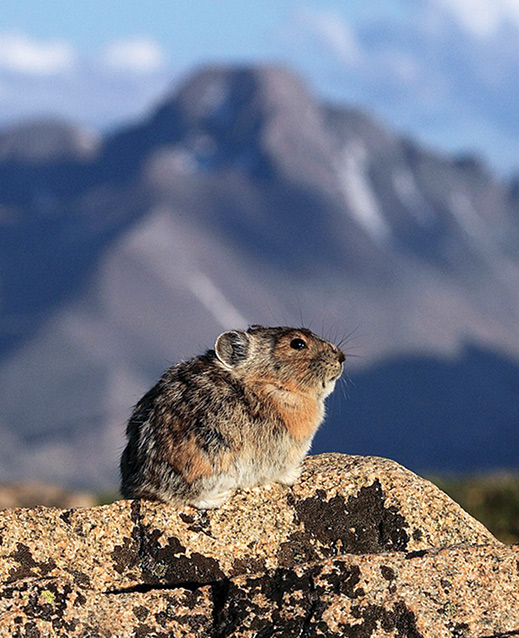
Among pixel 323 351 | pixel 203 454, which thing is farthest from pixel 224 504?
pixel 323 351

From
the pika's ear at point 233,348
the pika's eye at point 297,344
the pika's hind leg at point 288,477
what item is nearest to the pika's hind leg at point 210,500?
the pika's hind leg at point 288,477

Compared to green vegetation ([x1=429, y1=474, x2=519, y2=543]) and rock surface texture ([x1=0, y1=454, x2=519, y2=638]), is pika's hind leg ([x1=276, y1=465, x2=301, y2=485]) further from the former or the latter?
green vegetation ([x1=429, y1=474, x2=519, y2=543])

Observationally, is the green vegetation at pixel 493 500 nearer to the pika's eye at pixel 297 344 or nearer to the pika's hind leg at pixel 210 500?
the pika's eye at pixel 297 344

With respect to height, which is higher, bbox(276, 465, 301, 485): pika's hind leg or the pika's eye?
the pika's eye

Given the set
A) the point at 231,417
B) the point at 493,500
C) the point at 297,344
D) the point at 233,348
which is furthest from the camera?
the point at 493,500

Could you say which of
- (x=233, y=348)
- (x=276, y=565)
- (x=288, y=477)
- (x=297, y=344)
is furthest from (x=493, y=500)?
(x=276, y=565)

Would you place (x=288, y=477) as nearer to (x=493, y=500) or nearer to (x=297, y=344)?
(x=297, y=344)

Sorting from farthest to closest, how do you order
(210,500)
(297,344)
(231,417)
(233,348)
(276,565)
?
(297,344) → (233,348) → (231,417) → (210,500) → (276,565)

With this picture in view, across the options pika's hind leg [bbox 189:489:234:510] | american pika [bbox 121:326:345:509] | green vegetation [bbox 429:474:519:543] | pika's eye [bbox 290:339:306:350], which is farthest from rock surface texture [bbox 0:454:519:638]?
green vegetation [bbox 429:474:519:543]

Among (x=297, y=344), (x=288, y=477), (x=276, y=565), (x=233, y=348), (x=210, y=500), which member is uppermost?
(x=297, y=344)
